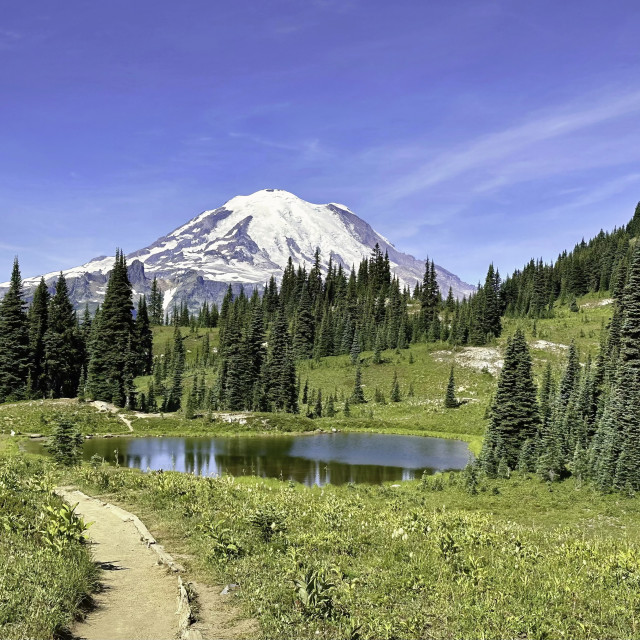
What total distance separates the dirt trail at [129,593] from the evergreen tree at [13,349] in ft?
222

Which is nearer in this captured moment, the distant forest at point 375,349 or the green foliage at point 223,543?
the green foliage at point 223,543

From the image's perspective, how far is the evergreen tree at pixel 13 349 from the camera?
71.8m

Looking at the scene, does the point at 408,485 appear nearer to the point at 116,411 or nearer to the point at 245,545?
the point at 245,545

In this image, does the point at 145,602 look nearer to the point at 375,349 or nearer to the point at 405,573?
the point at 405,573

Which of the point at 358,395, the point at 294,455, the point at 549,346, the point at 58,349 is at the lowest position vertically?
the point at 294,455

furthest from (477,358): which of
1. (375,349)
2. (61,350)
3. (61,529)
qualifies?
(61,529)

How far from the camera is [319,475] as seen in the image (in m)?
41.8

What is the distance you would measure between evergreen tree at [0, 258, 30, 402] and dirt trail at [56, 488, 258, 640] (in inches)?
2712

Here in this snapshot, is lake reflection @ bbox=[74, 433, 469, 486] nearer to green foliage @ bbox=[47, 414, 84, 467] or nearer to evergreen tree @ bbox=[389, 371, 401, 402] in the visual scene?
green foliage @ bbox=[47, 414, 84, 467]

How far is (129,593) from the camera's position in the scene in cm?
1066

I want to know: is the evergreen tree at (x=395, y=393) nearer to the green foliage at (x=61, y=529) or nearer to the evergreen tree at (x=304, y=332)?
the evergreen tree at (x=304, y=332)

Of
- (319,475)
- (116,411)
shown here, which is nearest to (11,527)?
(319,475)

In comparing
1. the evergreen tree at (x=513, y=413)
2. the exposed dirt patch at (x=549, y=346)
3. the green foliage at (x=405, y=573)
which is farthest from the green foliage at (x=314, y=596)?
the exposed dirt patch at (x=549, y=346)

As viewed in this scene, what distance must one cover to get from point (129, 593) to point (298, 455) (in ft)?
138
